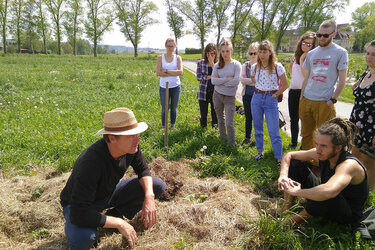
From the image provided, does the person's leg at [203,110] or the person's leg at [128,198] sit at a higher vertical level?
the person's leg at [203,110]

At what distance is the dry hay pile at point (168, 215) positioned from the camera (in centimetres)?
267

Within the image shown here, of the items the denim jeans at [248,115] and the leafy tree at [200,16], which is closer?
the denim jeans at [248,115]

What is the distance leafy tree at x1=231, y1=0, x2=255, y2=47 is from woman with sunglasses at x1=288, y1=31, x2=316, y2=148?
42.7 m

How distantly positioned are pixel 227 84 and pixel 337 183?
293cm

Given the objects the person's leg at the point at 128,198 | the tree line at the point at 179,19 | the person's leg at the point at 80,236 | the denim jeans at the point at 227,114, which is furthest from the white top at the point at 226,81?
the tree line at the point at 179,19

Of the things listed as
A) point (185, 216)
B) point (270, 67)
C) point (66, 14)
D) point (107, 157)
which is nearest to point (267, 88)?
point (270, 67)

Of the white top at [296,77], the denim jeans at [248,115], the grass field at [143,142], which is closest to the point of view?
the grass field at [143,142]

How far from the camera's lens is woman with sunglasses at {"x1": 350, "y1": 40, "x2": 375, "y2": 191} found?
339cm

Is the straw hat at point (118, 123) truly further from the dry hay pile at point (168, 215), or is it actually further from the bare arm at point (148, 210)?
the dry hay pile at point (168, 215)

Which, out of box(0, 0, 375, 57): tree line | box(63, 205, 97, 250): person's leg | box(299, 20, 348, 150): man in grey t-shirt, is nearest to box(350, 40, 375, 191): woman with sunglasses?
box(299, 20, 348, 150): man in grey t-shirt

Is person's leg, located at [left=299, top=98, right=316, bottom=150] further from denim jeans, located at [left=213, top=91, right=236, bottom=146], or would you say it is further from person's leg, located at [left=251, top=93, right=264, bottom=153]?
denim jeans, located at [left=213, top=91, right=236, bottom=146]

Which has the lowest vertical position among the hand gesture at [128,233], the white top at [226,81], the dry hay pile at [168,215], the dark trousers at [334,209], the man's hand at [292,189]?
the dry hay pile at [168,215]

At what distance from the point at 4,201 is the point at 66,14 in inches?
2426

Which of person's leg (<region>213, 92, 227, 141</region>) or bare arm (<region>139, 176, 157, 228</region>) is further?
person's leg (<region>213, 92, 227, 141</region>)
